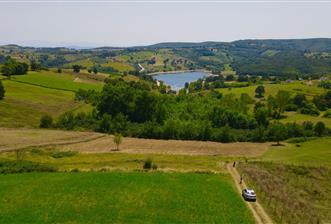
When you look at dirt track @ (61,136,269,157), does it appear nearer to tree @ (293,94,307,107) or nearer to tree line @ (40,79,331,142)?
tree line @ (40,79,331,142)

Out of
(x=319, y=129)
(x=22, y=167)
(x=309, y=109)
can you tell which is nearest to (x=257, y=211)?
(x=22, y=167)

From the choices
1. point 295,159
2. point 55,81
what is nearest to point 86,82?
point 55,81

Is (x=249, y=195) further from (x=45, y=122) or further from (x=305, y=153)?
(x=45, y=122)

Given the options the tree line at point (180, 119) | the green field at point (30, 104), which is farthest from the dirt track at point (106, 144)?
the green field at point (30, 104)

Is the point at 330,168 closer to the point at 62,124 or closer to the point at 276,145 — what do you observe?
the point at 276,145

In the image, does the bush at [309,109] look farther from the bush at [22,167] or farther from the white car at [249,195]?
the bush at [22,167]

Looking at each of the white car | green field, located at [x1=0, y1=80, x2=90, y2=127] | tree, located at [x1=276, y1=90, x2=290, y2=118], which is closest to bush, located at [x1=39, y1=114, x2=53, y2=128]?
green field, located at [x1=0, y1=80, x2=90, y2=127]
